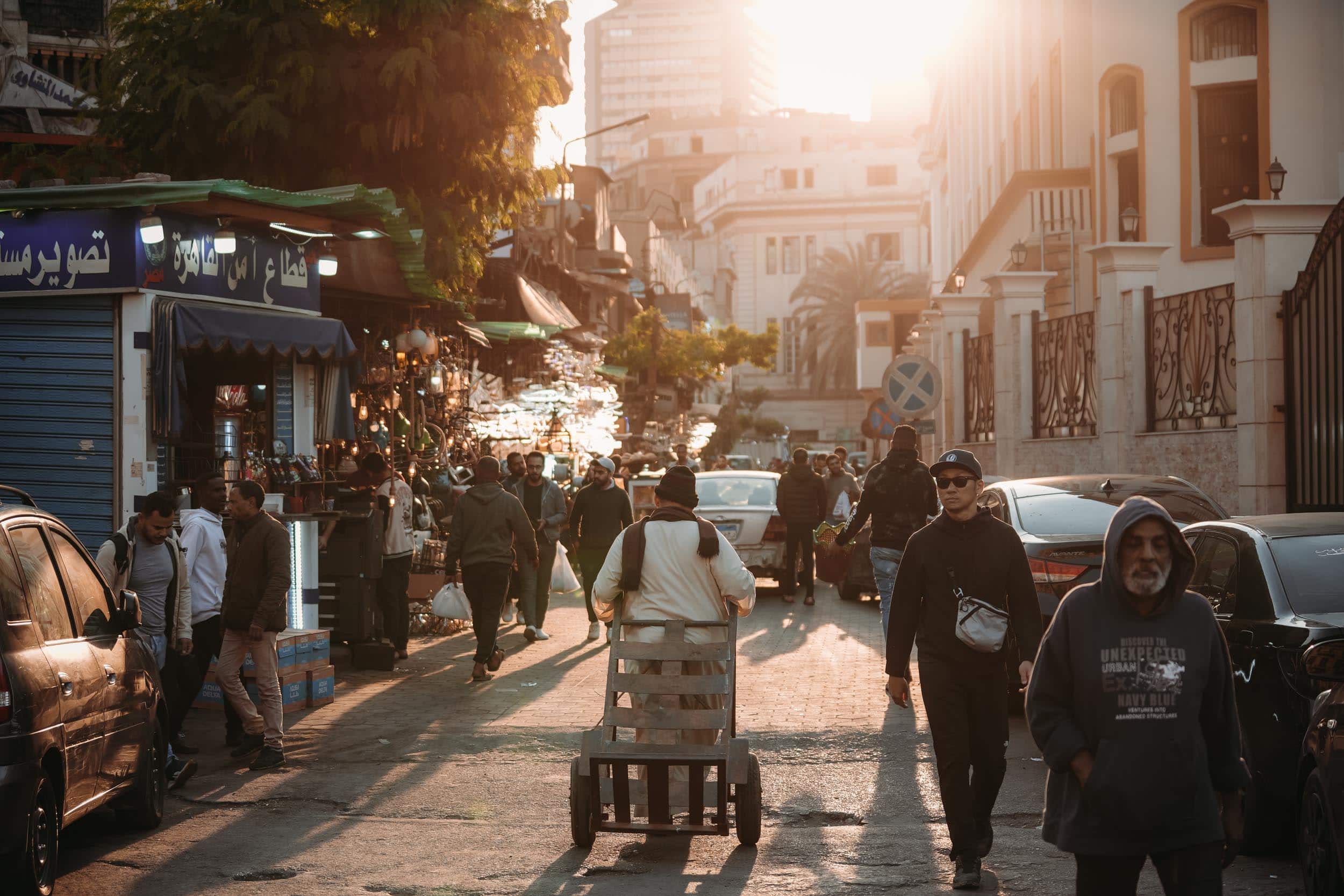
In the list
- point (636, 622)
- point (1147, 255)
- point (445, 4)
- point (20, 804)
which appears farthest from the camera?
point (445, 4)

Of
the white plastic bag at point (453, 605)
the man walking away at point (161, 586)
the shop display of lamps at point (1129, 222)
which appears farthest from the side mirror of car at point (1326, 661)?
the shop display of lamps at point (1129, 222)

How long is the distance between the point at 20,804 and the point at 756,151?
4680 inches

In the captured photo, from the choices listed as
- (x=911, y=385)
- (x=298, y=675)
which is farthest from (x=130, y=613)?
(x=911, y=385)

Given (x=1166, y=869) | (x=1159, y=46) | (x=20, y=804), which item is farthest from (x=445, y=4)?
(x=1166, y=869)

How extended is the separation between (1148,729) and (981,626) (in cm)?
225

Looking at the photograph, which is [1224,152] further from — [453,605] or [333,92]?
[453,605]

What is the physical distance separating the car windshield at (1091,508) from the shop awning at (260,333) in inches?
268

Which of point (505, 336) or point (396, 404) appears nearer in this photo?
point (396, 404)

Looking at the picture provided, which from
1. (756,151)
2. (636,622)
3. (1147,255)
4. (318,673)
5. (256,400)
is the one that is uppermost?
(756,151)

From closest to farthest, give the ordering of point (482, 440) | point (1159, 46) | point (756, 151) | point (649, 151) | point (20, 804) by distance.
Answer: point (20, 804), point (482, 440), point (1159, 46), point (756, 151), point (649, 151)

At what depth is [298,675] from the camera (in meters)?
11.8

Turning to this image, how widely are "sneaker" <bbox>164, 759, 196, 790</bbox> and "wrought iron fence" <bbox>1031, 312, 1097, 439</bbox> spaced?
12.6 meters

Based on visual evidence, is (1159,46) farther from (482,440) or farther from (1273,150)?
(482,440)

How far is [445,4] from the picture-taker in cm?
1928
